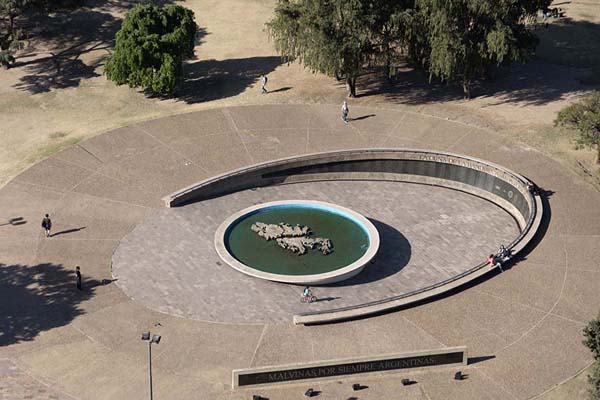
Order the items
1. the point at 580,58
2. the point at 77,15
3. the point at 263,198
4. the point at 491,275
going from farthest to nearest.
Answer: the point at 77,15 < the point at 580,58 < the point at 263,198 < the point at 491,275

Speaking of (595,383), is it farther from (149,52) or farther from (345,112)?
(149,52)

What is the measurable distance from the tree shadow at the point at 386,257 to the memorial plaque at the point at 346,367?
848 centimetres

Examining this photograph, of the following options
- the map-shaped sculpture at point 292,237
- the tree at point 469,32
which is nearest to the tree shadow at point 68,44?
the map-shaped sculpture at point 292,237

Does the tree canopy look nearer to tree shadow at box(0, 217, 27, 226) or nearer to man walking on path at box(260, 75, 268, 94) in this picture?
man walking on path at box(260, 75, 268, 94)

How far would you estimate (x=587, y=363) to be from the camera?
44500 mm

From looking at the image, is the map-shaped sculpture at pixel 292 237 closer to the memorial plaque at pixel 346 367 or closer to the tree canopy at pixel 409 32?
the memorial plaque at pixel 346 367

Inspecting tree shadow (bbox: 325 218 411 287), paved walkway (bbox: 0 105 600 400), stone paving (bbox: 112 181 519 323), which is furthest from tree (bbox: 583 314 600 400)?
tree shadow (bbox: 325 218 411 287)

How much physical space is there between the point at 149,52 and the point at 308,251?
27039 mm

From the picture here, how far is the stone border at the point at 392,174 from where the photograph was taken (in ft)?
195

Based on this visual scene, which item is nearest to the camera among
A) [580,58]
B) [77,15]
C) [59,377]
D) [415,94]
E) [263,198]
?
[59,377]

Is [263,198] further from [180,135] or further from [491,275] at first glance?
[491,275]

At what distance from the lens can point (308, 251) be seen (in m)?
53.5

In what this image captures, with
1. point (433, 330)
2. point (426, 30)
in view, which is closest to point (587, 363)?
point (433, 330)

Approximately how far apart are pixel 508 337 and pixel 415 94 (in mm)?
32430
